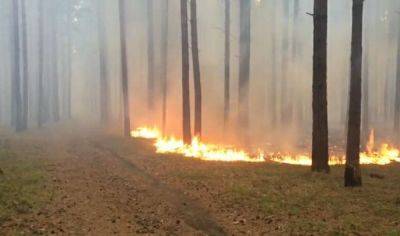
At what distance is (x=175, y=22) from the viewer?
4372cm

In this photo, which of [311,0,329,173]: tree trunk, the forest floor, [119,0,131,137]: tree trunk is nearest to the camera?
the forest floor

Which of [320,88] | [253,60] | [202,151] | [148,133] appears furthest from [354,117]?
[253,60]

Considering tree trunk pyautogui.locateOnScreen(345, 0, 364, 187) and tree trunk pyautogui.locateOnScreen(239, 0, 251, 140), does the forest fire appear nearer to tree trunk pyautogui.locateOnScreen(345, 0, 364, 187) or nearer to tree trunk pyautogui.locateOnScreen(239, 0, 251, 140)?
tree trunk pyautogui.locateOnScreen(345, 0, 364, 187)

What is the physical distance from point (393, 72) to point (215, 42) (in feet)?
79.1

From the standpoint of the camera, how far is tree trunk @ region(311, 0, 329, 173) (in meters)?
15.0

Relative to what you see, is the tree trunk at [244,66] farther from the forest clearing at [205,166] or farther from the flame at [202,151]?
the flame at [202,151]

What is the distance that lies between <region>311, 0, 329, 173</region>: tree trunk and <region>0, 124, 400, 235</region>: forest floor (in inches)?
30.6

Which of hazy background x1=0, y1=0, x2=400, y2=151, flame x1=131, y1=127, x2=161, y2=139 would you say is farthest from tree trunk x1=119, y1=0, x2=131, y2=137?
hazy background x1=0, y1=0, x2=400, y2=151

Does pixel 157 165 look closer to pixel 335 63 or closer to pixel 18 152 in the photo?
Answer: pixel 18 152

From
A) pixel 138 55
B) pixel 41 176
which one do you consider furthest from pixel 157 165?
pixel 138 55

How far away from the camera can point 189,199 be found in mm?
13312

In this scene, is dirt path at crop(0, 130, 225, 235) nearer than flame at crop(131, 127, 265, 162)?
Yes

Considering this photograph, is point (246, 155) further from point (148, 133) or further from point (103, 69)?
point (103, 69)

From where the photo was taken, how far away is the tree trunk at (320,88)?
15039 mm
